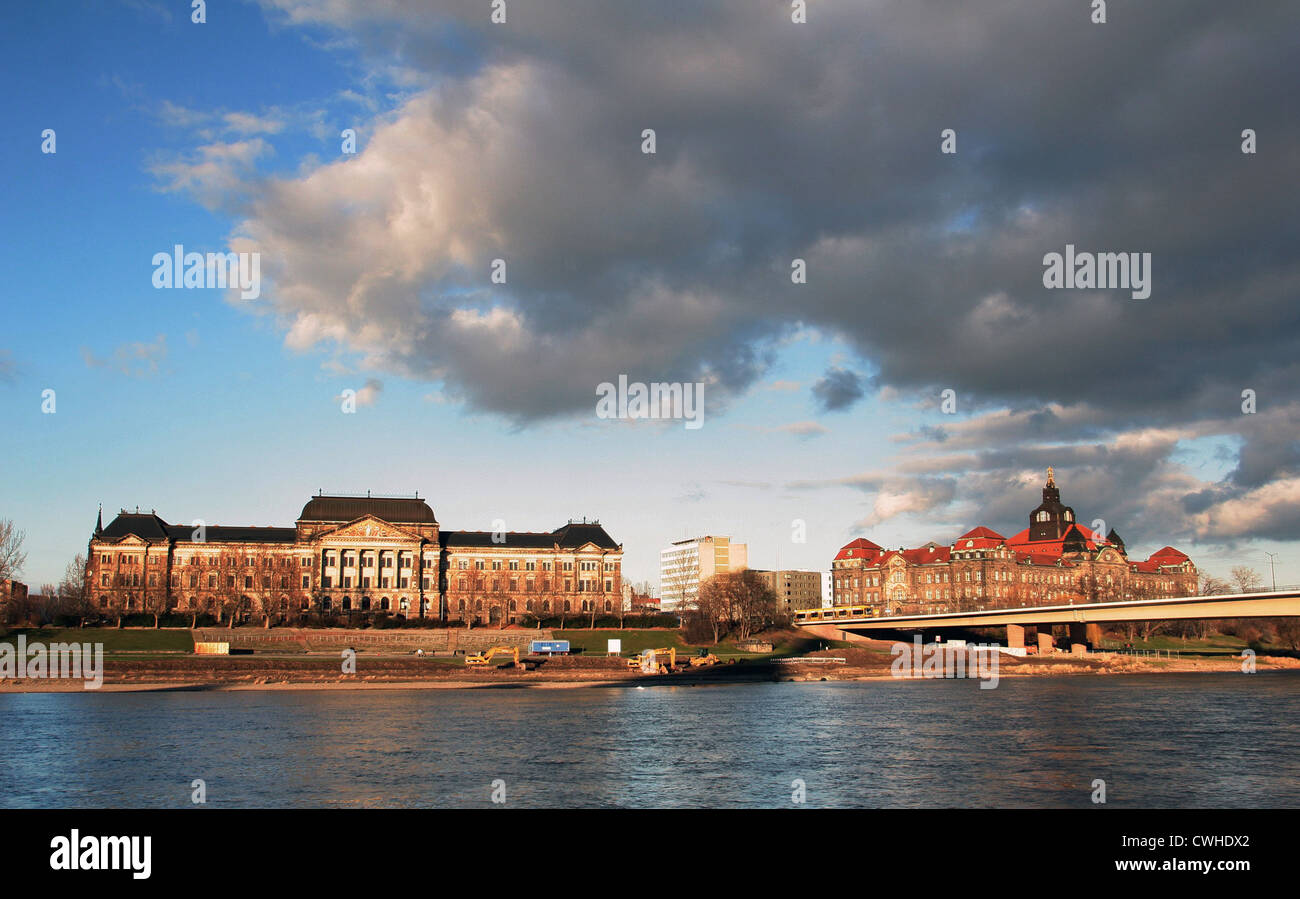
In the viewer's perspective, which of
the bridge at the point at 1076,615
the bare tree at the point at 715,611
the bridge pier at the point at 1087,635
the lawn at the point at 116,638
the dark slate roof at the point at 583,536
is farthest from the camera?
the dark slate roof at the point at 583,536

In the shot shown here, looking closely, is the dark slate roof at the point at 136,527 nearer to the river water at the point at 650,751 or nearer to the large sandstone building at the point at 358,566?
the large sandstone building at the point at 358,566

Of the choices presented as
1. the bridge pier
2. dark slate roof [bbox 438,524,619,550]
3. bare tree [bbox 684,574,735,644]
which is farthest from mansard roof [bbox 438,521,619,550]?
the bridge pier

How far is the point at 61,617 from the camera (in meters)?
120

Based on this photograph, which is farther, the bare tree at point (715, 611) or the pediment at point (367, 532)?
the pediment at point (367, 532)

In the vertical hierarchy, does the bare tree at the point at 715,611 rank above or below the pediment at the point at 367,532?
below

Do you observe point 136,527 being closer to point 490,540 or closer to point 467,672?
point 490,540

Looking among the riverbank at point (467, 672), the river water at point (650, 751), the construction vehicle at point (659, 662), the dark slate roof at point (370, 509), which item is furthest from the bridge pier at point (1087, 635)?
the dark slate roof at point (370, 509)

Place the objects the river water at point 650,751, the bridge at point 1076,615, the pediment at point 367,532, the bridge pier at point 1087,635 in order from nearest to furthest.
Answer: the river water at point 650,751
the bridge at point 1076,615
the bridge pier at point 1087,635
the pediment at point 367,532

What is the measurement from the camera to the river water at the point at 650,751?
34.2 metres

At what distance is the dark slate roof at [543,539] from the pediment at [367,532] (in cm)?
992

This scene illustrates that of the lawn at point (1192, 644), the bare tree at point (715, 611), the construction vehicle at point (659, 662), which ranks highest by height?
the bare tree at point (715, 611)

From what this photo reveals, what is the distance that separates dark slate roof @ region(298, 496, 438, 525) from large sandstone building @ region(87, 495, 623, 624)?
0.57 ft
